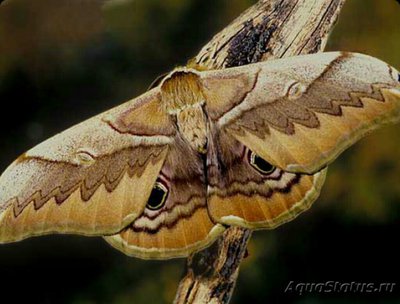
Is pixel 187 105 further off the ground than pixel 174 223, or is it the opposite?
pixel 187 105

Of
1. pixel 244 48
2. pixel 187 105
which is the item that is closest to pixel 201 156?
pixel 187 105

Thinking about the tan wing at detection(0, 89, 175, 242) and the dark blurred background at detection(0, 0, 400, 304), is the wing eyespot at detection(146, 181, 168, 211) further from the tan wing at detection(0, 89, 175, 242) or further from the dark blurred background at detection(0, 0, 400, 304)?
the dark blurred background at detection(0, 0, 400, 304)

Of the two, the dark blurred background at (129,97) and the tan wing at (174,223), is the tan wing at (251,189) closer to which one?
the tan wing at (174,223)

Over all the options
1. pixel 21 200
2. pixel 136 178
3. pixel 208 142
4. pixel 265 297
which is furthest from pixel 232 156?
pixel 265 297

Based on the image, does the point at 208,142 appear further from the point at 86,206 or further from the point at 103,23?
the point at 103,23

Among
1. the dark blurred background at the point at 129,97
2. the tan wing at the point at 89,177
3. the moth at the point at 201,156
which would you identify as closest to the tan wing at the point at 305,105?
the moth at the point at 201,156

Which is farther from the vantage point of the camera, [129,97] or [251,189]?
[129,97]

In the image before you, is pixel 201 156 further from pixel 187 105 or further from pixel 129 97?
pixel 129 97
